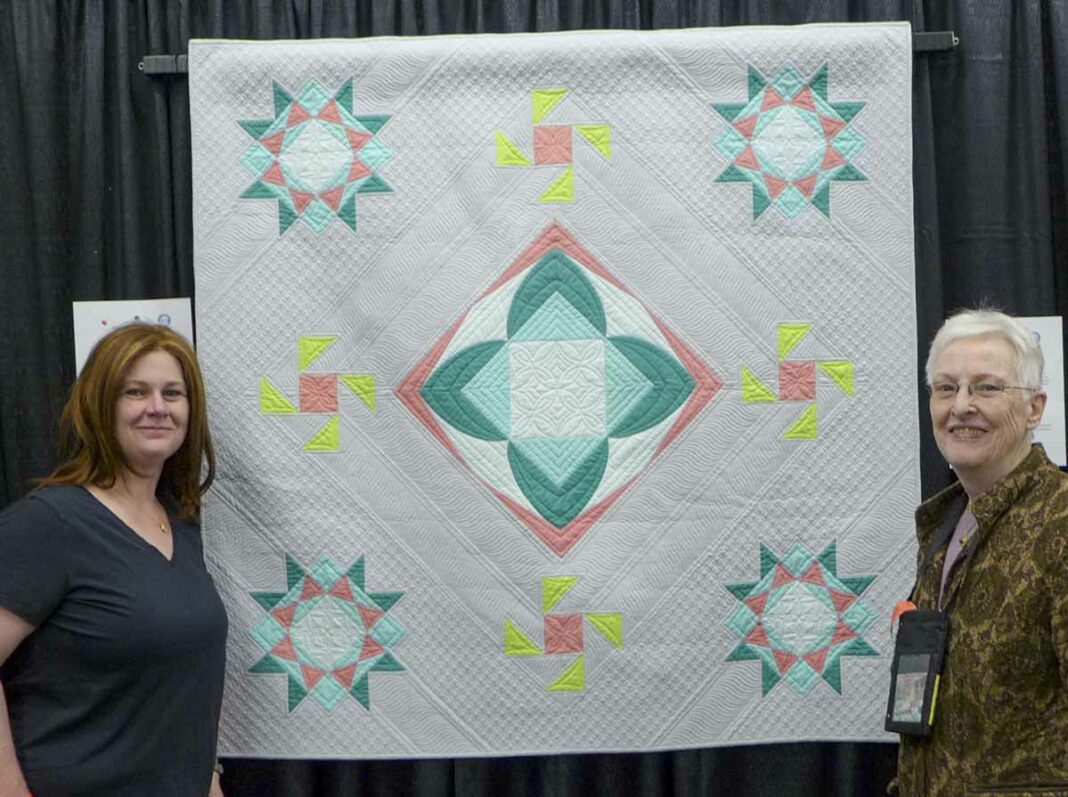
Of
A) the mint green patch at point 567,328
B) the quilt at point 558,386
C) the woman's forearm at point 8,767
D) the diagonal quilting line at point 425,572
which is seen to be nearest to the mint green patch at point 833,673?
the quilt at point 558,386

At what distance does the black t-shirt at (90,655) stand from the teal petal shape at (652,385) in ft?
2.86

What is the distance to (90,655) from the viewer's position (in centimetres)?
170

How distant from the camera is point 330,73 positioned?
2133 millimetres

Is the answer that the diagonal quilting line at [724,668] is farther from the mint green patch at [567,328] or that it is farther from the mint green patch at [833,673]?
the mint green patch at [567,328]

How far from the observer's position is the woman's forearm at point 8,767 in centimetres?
165

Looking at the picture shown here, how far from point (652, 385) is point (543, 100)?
1.92 ft

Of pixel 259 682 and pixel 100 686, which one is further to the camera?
pixel 259 682

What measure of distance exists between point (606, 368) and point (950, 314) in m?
0.73

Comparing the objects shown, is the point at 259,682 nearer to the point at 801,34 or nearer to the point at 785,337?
the point at 785,337

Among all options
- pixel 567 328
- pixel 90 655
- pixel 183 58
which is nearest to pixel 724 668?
pixel 567 328

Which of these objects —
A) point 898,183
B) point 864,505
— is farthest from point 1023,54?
point 864,505

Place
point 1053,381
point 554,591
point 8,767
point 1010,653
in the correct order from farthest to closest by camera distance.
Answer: point 1053,381 < point 554,591 < point 8,767 < point 1010,653

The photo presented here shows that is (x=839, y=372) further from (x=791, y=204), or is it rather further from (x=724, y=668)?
(x=724, y=668)

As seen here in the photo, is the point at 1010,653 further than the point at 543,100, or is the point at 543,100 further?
the point at 543,100
